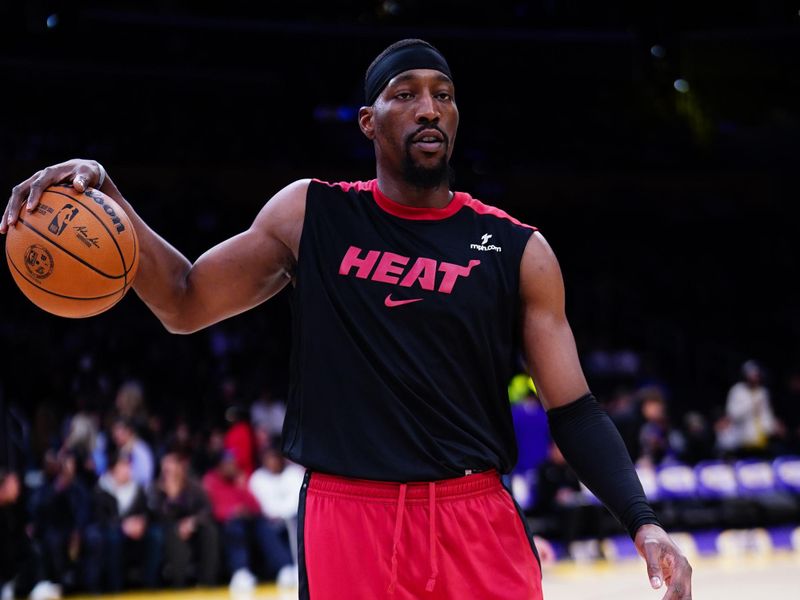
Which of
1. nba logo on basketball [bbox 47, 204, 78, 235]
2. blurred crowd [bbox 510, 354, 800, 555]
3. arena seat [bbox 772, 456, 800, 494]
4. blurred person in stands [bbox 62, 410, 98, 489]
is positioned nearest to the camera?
nba logo on basketball [bbox 47, 204, 78, 235]

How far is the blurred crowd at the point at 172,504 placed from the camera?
970cm

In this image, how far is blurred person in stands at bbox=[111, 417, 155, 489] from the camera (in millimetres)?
10594

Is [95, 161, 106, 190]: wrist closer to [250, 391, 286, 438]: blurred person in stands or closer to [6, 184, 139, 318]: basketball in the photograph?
[6, 184, 139, 318]: basketball

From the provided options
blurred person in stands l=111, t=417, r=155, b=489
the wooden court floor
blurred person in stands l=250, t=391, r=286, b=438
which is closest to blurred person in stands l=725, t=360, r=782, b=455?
the wooden court floor

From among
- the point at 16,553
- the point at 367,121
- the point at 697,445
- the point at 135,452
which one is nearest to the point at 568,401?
the point at 367,121

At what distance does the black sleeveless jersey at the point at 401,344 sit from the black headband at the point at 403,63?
0.34 m

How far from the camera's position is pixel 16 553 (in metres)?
8.98

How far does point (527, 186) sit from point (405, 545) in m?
17.9

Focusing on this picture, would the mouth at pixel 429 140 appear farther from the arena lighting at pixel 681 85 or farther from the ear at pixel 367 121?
the arena lighting at pixel 681 85

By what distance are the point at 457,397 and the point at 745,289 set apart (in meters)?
18.8

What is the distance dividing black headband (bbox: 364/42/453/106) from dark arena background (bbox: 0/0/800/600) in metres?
7.36

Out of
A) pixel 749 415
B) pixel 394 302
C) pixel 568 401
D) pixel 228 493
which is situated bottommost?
pixel 228 493

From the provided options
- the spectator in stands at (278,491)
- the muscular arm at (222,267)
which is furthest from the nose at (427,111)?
the spectator in stands at (278,491)

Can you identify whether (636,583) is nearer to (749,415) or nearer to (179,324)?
(749,415)
